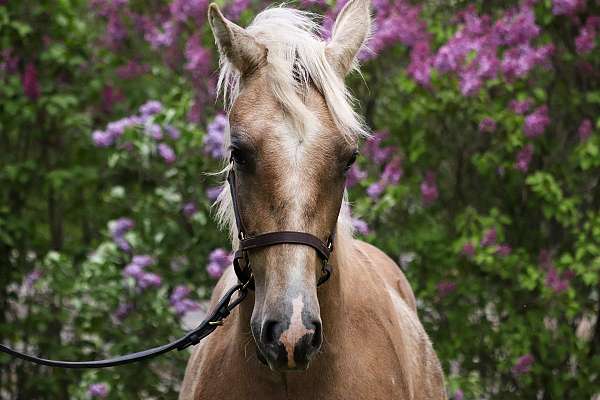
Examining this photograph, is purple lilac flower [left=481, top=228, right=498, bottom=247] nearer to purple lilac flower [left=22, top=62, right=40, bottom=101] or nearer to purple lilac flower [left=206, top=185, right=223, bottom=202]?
purple lilac flower [left=206, top=185, right=223, bottom=202]

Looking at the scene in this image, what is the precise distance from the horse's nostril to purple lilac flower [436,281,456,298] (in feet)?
10.00

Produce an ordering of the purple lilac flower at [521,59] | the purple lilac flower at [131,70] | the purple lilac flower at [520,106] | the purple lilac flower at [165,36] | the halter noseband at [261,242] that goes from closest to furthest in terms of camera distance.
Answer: the halter noseband at [261,242] → the purple lilac flower at [521,59] → the purple lilac flower at [520,106] → the purple lilac flower at [165,36] → the purple lilac flower at [131,70]

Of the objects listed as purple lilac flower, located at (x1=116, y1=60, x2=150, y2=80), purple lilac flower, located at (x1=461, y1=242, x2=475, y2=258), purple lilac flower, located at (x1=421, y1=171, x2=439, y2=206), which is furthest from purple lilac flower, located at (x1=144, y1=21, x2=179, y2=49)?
purple lilac flower, located at (x1=461, y1=242, x2=475, y2=258)

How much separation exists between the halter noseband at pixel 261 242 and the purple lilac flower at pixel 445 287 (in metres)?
2.72

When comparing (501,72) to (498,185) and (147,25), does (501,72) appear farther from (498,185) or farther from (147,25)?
(147,25)

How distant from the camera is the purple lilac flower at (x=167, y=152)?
576 centimetres

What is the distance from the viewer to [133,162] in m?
6.00

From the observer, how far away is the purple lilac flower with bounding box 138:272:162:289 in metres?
5.69

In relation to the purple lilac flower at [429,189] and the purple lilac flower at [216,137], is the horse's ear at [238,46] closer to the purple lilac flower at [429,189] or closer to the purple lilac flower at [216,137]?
the purple lilac flower at [216,137]

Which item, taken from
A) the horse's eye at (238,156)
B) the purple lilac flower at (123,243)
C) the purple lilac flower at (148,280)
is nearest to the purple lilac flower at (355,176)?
the purple lilac flower at (148,280)

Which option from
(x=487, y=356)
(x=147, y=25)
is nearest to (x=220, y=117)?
(x=147, y=25)

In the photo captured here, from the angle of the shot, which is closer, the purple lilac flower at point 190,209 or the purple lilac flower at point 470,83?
the purple lilac flower at point 470,83

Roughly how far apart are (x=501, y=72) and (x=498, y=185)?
2.46 ft

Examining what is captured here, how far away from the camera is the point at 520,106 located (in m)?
5.49
